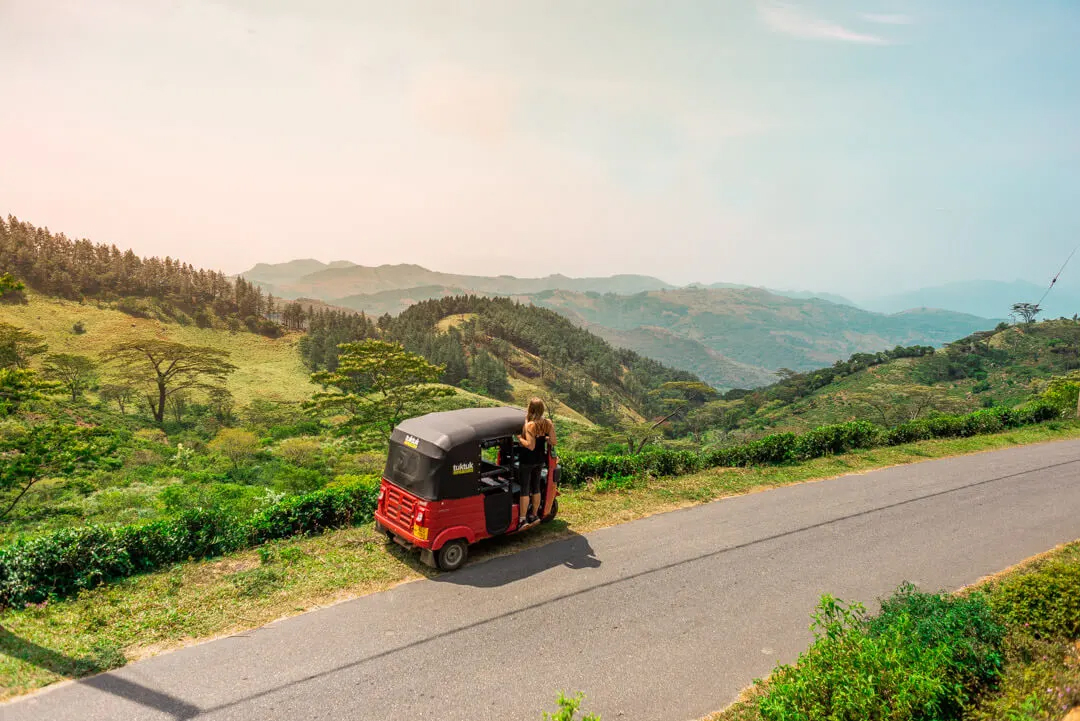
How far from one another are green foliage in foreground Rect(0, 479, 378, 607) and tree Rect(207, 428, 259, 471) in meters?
26.6

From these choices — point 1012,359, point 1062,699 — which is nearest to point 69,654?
point 1062,699

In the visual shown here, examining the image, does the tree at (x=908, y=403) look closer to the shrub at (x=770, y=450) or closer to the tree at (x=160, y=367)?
the shrub at (x=770, y=450)

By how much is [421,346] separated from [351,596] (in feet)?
272

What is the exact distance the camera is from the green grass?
2055 inches

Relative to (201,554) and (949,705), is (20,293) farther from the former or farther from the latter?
(949,705)

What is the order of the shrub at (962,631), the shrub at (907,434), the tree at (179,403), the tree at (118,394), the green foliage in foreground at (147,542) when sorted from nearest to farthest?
the shrub at (962,631) → the green foliage in foreground at (147,542) → the shrub at (907,434) → the tree at (118,394) → the tree at (179,403)

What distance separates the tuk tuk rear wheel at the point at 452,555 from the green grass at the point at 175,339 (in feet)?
161

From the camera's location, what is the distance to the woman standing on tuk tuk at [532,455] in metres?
9.72

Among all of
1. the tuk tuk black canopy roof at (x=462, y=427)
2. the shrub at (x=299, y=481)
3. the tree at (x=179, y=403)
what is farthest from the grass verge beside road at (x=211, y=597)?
the tree at (x=179, y=403)

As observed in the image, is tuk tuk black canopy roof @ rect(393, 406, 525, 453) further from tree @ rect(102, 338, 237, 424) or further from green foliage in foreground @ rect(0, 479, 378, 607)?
tree @ rect(102, 338, 237, 424)

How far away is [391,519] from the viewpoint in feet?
31.0

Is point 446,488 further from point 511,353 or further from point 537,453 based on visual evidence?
point 511,353

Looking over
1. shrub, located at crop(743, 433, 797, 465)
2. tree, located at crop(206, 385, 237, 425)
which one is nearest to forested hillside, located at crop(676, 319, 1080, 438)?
shrub, located at crop(743, 433, 797, 465)

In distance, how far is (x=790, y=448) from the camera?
1731cm
